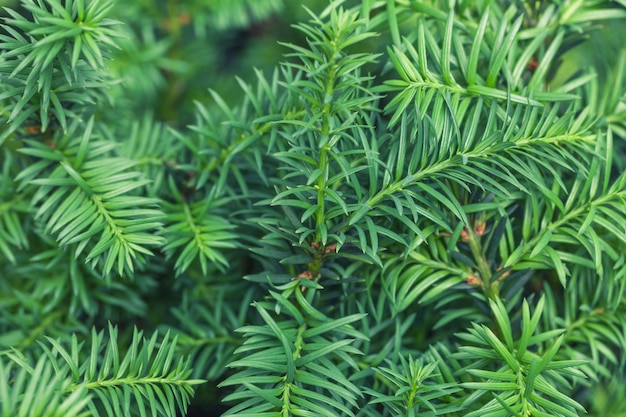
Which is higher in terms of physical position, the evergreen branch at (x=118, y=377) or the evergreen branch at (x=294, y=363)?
the evergreen branch at (x=118, y=377)

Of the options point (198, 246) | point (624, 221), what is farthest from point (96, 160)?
point (624, 221)

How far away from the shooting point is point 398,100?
49 centimetres

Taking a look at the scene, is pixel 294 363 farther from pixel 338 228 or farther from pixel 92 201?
pixel 92 201

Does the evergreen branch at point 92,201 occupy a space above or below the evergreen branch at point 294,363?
above

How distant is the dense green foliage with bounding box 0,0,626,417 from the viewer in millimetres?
469

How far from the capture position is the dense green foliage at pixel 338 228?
47cm

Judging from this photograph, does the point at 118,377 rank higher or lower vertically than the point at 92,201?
lower

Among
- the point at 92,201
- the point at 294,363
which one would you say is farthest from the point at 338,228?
the point at 92,201

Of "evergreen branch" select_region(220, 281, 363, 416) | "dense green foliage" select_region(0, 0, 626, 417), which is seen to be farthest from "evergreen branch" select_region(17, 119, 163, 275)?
"evergreen branch" select_region(220, 281, 363, 416)

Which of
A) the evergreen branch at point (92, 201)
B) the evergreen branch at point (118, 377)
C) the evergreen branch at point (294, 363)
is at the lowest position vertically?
the evergreen branch at point (294, 363)

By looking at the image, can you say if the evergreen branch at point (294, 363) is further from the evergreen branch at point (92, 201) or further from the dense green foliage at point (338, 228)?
the evergreen branch at point (92, 201)

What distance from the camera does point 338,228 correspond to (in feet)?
1.57

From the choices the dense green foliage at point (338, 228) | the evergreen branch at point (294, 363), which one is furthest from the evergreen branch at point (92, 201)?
the evergreen branch at point (294, 363)

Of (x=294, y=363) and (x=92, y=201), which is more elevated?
(x=92, y=201)
